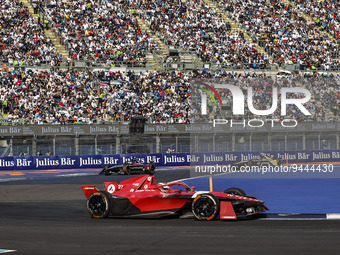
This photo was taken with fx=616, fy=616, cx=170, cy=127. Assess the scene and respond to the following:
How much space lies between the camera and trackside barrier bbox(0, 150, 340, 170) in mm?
39869

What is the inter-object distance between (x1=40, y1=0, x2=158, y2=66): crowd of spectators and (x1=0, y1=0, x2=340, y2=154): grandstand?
0.28ft

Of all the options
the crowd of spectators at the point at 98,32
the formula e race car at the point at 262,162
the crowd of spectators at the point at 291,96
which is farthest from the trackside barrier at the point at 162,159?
the crowd of spectators at the point at 98,32

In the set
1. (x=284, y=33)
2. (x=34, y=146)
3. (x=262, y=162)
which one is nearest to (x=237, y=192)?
(x=262, y=162)

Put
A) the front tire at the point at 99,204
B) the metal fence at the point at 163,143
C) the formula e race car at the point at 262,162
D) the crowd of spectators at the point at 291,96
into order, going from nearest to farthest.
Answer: the front tire at the point at 99,204
the crowd of spectators at the point at 291,96
the formula e race car at the point at 262,162
the metal fence at the point at 163,143

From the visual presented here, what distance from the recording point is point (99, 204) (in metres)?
15.9

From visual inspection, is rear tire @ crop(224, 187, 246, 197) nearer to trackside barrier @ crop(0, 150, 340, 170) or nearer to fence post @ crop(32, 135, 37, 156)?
trackside barrier @ crop(0, 150, 340, 170)

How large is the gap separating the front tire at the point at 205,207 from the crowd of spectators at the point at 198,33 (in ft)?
130

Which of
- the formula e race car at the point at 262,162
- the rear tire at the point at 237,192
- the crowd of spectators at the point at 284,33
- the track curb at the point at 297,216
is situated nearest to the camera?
the track curb at the point at 297,216

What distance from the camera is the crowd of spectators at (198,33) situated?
179 feet

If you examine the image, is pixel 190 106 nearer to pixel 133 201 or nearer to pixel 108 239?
pixel 133 201

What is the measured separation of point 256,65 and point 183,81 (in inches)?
344

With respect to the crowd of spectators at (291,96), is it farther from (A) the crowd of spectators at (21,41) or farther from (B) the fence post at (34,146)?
(A) the crowd of spectators at (21,41)

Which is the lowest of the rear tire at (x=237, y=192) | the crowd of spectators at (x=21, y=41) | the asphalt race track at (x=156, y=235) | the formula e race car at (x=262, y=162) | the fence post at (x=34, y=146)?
the asphalt race track at (x=156, y=235)

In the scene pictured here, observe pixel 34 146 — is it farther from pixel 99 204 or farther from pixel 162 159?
pixel 99 204
